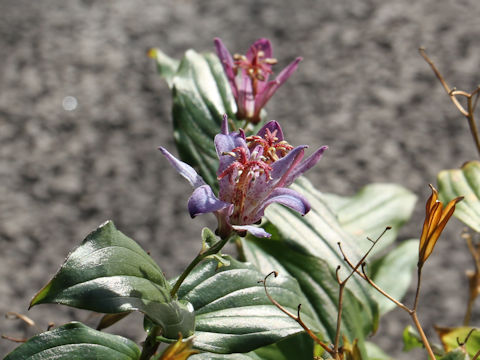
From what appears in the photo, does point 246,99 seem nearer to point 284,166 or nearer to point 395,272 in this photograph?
point 284,166

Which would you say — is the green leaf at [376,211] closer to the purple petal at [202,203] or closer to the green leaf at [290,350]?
the green leaf at [290,350]

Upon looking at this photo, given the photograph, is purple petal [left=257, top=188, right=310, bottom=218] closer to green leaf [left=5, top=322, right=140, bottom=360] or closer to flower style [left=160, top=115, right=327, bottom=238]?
flower style [left=160, top=115, right=327, bottom=238]

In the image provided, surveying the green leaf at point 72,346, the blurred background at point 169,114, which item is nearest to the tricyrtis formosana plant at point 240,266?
the green leaf at point 72,346

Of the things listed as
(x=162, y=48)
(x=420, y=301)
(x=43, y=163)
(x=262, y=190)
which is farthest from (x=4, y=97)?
(x=262, y=190)

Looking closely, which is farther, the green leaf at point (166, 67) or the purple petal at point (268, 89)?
the green leaf at point (166, 67)

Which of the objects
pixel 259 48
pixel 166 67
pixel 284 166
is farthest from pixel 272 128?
pixel 166 67

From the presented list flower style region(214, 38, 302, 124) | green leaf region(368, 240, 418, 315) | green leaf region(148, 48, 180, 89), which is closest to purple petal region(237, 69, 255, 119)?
flower style region(214, 38, 302, 124)
